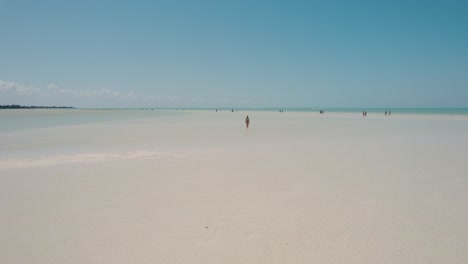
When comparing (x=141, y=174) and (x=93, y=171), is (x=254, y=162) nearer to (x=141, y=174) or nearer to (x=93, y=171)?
(x=141, y=174)

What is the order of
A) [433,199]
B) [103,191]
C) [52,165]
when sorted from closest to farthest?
[433,199], [103,191], [52,165]

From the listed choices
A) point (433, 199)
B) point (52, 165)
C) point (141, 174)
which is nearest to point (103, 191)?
point (141, 174)

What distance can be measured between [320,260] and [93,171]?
795 centimetres

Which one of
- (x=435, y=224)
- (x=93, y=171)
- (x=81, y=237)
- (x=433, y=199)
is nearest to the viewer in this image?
(x=81, y=237)

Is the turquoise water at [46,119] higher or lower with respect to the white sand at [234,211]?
lower

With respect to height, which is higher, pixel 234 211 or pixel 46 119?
pixel 234 211

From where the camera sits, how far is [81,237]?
5.13 meters

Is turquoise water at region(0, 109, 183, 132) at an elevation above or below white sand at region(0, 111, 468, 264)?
below

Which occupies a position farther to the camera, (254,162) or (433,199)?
(254,162)

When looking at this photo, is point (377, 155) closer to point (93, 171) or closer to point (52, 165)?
point (93, 171)

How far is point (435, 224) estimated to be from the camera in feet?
18.4

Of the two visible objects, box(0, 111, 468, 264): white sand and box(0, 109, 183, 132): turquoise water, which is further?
box(0, 109, 183, 132): turquoise water

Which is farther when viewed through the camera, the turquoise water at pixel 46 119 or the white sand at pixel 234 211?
the turquoise water at pixel 46 119

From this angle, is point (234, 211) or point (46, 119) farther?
point (46, 119)
